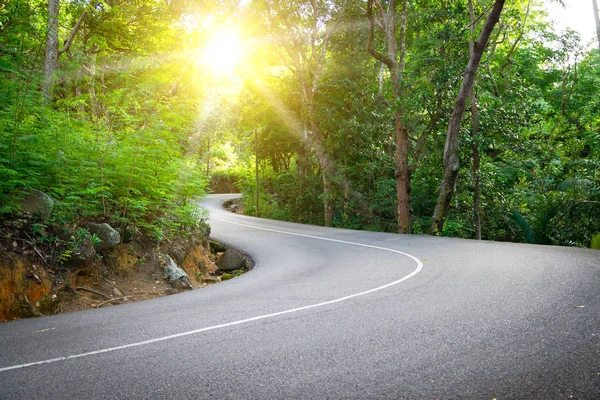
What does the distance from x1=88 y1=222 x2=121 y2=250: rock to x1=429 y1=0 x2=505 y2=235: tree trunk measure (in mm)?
12850

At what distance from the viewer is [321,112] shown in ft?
85.3

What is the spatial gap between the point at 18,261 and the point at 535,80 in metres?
27.6

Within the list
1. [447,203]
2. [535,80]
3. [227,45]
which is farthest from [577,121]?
[227,45]

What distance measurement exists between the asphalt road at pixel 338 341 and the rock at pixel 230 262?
13.4 ft

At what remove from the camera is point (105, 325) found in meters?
5.68

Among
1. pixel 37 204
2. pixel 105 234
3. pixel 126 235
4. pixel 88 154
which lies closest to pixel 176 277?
pixel 126 235

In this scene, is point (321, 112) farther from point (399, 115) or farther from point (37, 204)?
point (37, 204)

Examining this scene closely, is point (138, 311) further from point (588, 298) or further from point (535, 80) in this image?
point (535, 80)

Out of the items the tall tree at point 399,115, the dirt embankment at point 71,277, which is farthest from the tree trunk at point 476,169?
the dirt embankment at point 71,277

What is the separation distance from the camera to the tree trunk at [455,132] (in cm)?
1496

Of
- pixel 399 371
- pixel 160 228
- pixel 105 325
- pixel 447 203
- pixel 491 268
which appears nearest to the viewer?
pixel 399 371

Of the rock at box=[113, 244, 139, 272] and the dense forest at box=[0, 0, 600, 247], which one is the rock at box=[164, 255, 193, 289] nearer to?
the rock at box=[113, 244, 139, 272]

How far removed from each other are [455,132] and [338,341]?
13709mm

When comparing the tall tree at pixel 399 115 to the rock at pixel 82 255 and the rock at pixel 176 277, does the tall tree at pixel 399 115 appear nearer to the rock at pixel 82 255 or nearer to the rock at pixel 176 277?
the rock at pixel 176 277
